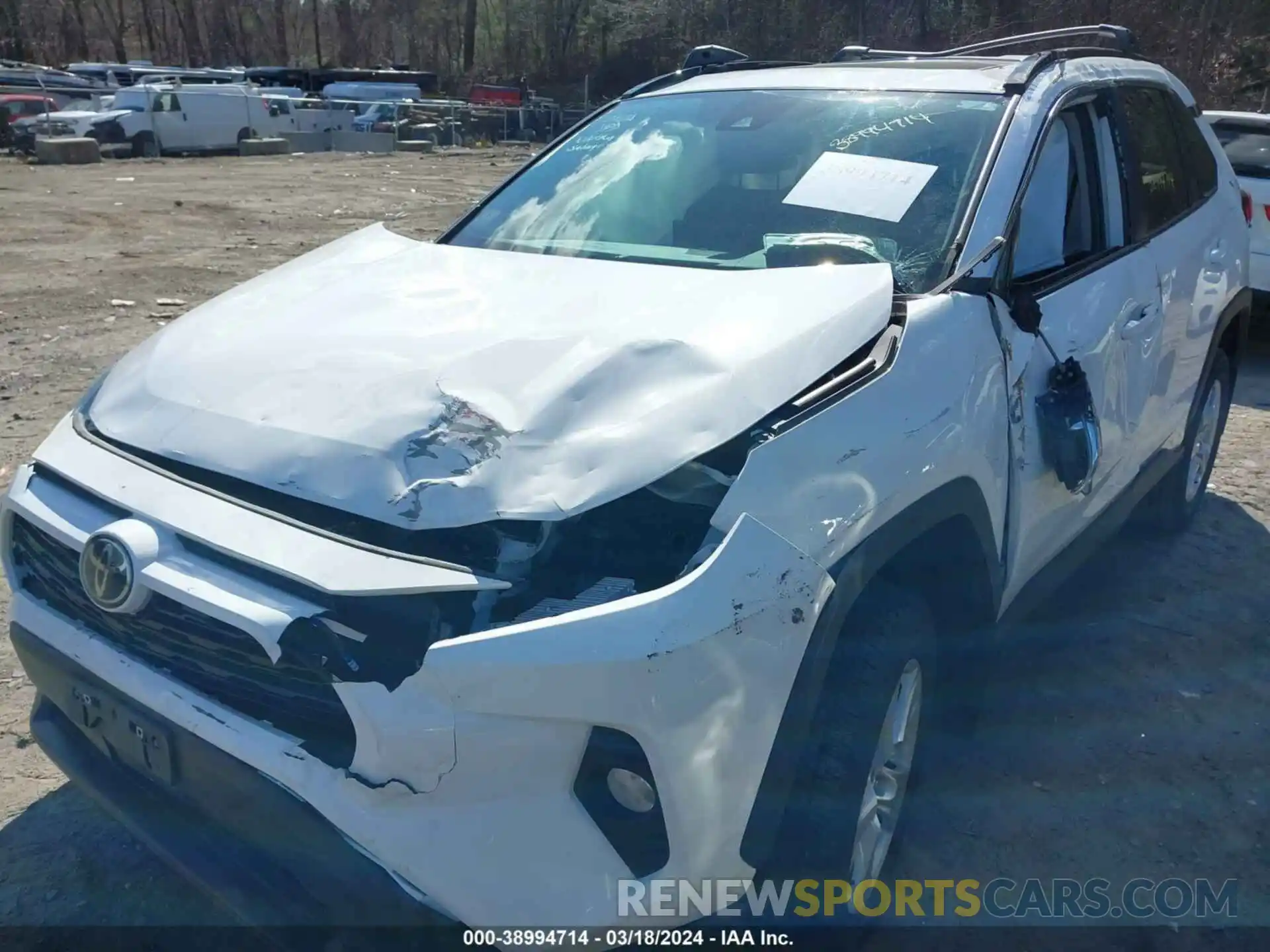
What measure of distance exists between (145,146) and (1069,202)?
1004 inches

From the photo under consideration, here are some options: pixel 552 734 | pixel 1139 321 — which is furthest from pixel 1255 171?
pixel 552 734

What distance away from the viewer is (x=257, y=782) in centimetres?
187

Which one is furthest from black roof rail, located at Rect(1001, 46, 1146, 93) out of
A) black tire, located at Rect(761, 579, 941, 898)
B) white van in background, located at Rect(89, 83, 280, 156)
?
white van in background, located at Rect(89, 83, 280, 156)

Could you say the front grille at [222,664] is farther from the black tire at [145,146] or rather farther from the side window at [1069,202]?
the black tire at [145,146]

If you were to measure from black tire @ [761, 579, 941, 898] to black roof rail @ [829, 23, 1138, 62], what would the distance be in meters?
2.44

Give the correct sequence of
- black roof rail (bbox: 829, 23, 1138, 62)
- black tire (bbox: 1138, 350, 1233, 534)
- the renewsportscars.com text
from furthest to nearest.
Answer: black tire (bbox: 1138, 350, 1233, 534), black roof rail (bbox: 829, 23, 1138, 62), the renewsportscars.com text

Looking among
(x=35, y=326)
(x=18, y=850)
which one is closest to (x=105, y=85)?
(x=35, y=326)

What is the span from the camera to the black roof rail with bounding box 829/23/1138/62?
3.96 m

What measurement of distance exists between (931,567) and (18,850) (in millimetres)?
2371

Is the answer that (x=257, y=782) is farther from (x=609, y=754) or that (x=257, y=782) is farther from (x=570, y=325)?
(x=570, y=325)

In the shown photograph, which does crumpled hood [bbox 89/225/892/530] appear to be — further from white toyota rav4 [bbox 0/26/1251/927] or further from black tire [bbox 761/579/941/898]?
black tire [bbox 761/579/941/898]

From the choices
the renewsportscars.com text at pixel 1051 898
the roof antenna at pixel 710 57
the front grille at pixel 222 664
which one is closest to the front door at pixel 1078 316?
the renewsportscars.com text at pixel 1051 898

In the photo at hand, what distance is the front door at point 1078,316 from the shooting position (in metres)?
2.76

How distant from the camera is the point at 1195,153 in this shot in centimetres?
450
